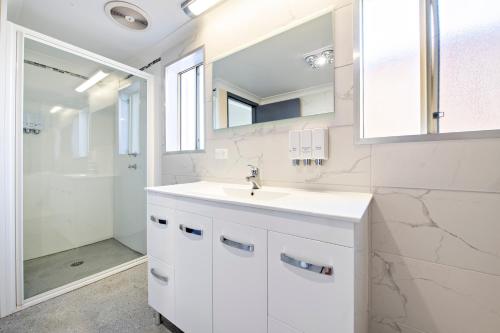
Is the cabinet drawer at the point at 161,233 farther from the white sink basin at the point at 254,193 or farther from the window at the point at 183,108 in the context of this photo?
the window at the point at 183,108

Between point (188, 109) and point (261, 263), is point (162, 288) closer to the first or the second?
point (261, 263)

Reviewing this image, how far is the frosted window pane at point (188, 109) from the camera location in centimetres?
209

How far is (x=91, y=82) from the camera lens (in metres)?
2.10

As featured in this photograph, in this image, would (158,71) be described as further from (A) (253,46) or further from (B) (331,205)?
(B) (331,205)

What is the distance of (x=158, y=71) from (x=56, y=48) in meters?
0.80

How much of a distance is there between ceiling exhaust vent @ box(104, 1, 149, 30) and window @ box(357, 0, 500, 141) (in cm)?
165

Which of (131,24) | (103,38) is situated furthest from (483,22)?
(103,38)

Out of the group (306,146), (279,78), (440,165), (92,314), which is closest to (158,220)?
(92,314)

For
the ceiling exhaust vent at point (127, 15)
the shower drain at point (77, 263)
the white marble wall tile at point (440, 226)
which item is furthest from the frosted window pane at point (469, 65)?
the shower drain at point (77, 263)

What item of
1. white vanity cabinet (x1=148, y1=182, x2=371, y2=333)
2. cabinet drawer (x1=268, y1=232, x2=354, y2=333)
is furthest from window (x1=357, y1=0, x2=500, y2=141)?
cabinet drawer (x1=268, y1=232, x2=354, y2=333)

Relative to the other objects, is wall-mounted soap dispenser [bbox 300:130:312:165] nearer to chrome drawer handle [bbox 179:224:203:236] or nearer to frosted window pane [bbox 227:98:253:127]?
frosted window pane [bbox 227:98:253:127]

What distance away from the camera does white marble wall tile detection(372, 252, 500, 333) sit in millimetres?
780

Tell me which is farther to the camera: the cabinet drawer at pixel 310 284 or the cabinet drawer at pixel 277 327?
the cabinet drawer at pixel 277 327

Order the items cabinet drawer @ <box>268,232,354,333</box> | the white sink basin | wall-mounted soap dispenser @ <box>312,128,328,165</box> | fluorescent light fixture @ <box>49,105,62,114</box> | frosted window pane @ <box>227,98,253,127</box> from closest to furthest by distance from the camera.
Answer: cabinet drawer @ <box>268,232,354,333</box> → wall-mounted soap dispenser @ <box>312,128,328,165</box> → the white sink basin → frosted window pane @ <box>227,98,253,127</box> → fluorescent light fixture @ <box>49,105,62,114</box>
